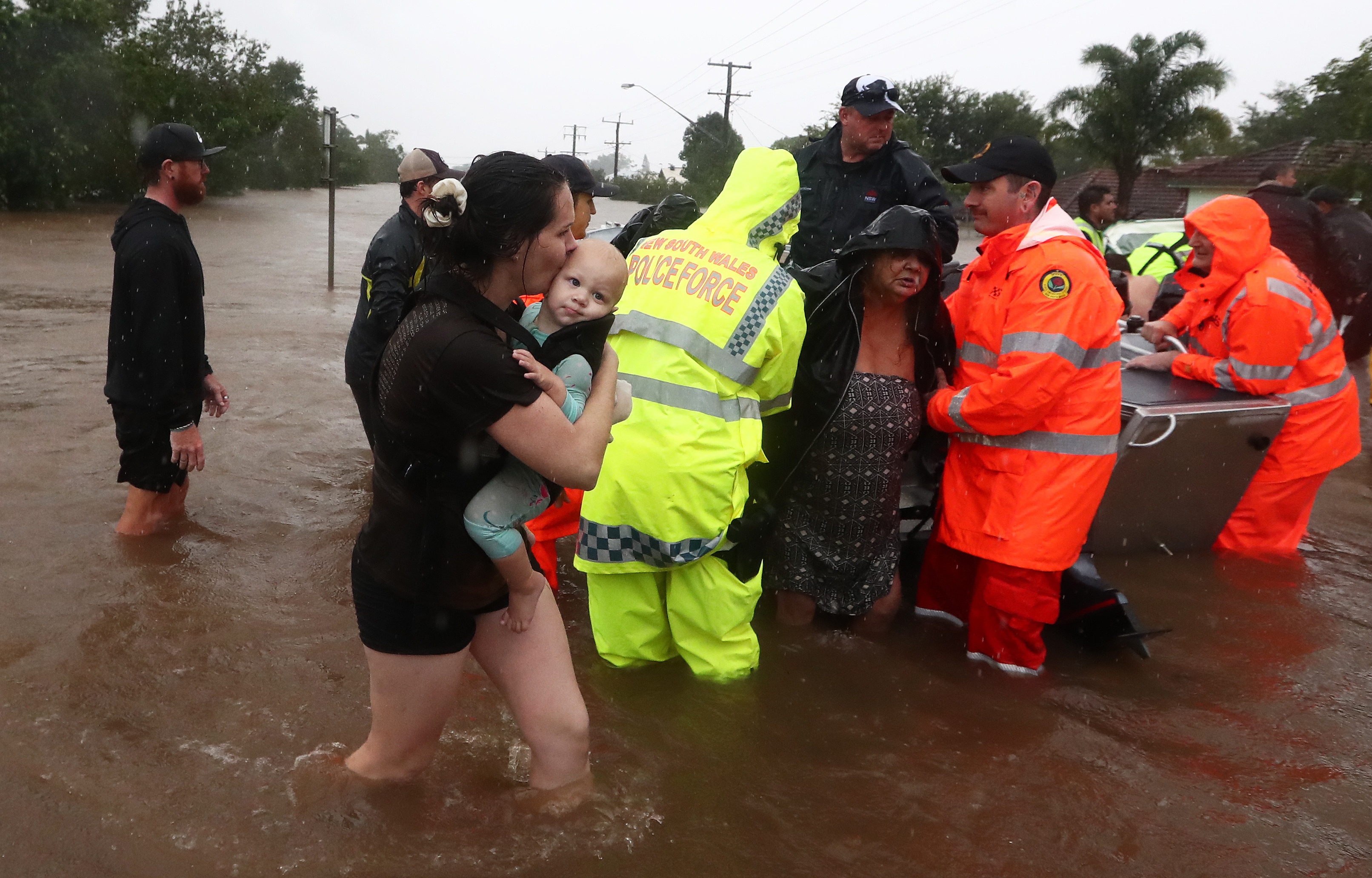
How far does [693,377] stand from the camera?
3.61 meters

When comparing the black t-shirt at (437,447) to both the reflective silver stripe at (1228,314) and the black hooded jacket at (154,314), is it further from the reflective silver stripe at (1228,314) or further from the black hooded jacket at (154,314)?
the reflective silver stripe at (1228,314)

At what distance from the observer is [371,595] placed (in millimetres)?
2521

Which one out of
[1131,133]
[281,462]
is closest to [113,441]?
[281,462]

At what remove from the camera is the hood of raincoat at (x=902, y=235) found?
3943 millimetres

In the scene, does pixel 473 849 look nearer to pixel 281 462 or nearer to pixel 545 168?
pixel 545 168

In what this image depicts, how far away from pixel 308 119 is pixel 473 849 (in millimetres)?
69078

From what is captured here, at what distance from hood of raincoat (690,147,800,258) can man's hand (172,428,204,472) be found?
2713 millimetres

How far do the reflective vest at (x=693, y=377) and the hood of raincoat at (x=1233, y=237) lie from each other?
3.03m

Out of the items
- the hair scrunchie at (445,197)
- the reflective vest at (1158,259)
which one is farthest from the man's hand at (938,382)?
the reflective vest at (1158,259)

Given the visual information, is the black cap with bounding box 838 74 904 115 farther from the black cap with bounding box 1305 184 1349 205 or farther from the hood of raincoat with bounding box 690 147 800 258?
the black cap with bounding box 1305 184 1349 205

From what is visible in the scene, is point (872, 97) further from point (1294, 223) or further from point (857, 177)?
point (1294, 223)

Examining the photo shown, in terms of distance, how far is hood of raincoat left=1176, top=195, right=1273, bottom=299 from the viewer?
18.0 ft

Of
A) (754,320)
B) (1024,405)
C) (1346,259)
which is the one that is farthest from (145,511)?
(1346,259)

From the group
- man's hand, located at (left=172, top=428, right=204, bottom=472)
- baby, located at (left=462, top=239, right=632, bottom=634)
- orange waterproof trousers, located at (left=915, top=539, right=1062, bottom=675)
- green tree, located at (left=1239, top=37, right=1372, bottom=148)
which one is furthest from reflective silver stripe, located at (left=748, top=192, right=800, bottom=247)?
green tree, located at (left=1239, top=37, right=1372, bottom=148)
